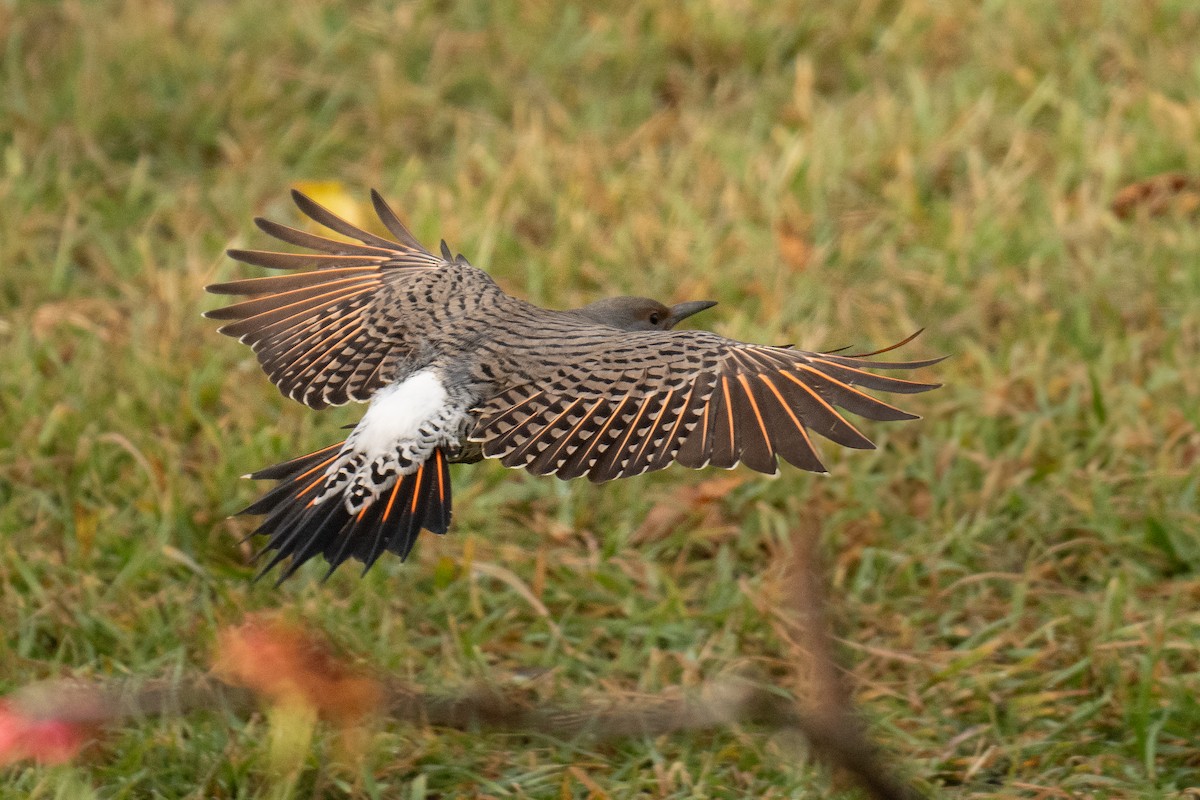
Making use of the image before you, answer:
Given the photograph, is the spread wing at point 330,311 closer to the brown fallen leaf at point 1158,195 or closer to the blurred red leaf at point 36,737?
the blurred red leaf at point 36,737

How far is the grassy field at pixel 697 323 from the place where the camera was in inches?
171

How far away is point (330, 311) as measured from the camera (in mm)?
4703

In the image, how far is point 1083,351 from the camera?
576cm

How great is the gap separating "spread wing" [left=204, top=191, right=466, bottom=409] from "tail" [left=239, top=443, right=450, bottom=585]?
0.42 m

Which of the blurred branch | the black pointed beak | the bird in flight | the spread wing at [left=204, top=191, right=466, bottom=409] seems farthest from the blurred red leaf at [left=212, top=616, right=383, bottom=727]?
the black pointed beak

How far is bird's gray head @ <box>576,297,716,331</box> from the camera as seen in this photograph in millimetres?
4672

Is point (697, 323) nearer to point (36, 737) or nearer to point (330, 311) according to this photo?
point (330, 311)

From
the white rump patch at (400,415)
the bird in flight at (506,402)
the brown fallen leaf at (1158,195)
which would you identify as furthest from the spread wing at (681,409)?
the brown fallen leaf at (1158,195)

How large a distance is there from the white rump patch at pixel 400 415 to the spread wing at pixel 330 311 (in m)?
0.18

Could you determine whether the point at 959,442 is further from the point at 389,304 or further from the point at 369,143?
the point at 369,143

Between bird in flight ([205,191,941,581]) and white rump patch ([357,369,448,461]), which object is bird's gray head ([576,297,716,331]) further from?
white rump patch ([357,369,448,461])

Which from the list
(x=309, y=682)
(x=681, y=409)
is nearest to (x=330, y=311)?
(x=681, y=409)

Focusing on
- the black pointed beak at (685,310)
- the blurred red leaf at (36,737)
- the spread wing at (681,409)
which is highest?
the black pointed beak at (685,310)

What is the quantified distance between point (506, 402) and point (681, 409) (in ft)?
1.49
